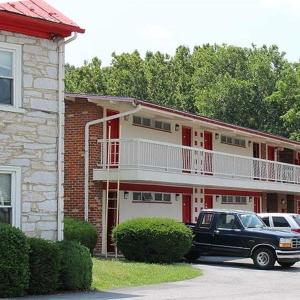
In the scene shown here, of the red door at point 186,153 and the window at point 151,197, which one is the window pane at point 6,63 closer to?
the window at point 151,197

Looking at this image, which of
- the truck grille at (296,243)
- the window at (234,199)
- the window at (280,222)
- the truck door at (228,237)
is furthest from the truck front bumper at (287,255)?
the window at (234,199)

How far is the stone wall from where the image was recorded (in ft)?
50.7

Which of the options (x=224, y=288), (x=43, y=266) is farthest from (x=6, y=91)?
(x=224, y=288)

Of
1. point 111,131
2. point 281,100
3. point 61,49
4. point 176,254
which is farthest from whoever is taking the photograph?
point 281,100

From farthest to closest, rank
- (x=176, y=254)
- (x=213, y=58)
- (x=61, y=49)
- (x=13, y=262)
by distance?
1. (x=213, y=58)
2. (x=176, y=254)
3. (x=61, y=49)
4. (x=13, y=262)

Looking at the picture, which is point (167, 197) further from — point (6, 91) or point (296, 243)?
point (6, 91)

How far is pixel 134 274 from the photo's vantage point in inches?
704

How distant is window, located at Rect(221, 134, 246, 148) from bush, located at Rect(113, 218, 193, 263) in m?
12.2

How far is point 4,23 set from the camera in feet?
50.5

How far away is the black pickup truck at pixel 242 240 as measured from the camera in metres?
21.4

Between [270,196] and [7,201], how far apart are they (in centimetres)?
2499

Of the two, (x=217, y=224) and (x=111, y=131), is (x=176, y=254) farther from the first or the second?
(x=111, y=131)

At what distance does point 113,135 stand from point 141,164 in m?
2.36

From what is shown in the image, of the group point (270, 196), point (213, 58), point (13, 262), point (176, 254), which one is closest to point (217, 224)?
point (176, 254)
